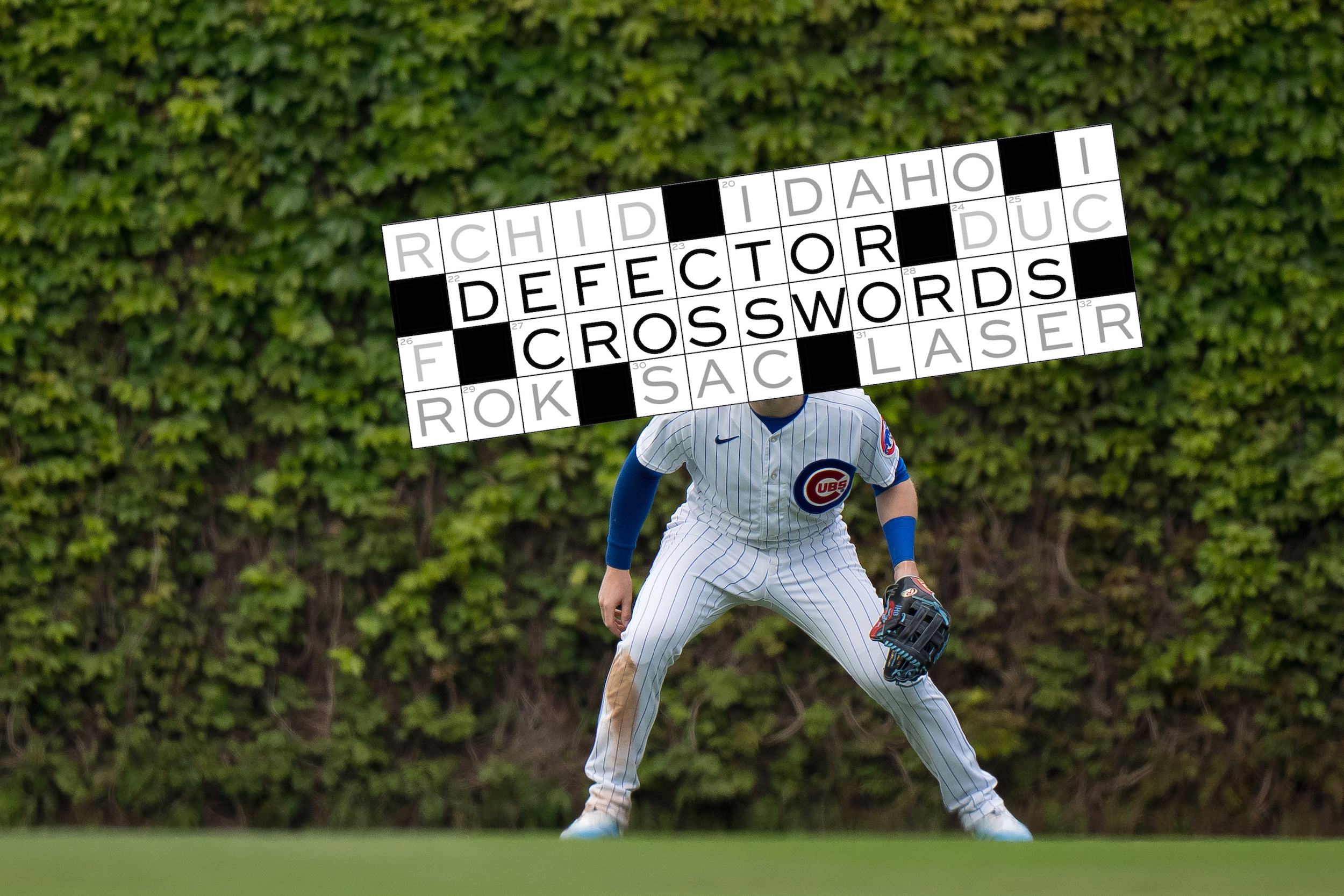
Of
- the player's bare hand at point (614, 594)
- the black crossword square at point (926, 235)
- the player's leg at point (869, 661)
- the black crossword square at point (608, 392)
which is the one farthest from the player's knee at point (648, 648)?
the black crossword square at point (926, 235)

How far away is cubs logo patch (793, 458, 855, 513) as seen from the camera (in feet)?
11.6

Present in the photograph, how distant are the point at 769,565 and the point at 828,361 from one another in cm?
63

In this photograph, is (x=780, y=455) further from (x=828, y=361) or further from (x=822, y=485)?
(x=828, y=361)

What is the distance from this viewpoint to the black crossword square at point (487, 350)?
3389mm

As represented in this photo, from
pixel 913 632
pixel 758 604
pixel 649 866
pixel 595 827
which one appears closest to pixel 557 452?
pixel 758 604

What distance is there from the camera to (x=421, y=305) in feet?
11.1

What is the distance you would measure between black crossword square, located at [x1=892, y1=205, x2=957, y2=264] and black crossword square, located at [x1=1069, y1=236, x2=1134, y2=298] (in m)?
→ 0.31

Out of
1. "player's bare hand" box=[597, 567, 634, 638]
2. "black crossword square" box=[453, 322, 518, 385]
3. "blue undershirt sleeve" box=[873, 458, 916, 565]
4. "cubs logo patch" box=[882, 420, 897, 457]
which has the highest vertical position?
"black crossword square" box=[453, 322, 518, 385]

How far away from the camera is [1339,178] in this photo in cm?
495

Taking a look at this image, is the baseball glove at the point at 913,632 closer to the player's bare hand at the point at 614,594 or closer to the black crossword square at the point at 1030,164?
the player's bare hand at the point at 614,594

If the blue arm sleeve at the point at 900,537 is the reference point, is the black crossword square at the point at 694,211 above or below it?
above

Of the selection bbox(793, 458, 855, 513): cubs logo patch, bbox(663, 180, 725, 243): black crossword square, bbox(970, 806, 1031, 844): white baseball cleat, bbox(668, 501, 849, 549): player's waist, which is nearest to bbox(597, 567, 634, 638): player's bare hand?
bbox(668, 501, 849, 549): player's waist

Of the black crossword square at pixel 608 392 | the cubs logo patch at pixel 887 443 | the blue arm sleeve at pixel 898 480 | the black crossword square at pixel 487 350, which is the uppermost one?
the black crossword square at pixel 487 350

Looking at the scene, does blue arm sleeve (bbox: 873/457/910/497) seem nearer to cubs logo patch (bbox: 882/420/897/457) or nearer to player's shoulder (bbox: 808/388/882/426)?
cubs logo patch (bbox: 882/420/897/457)
